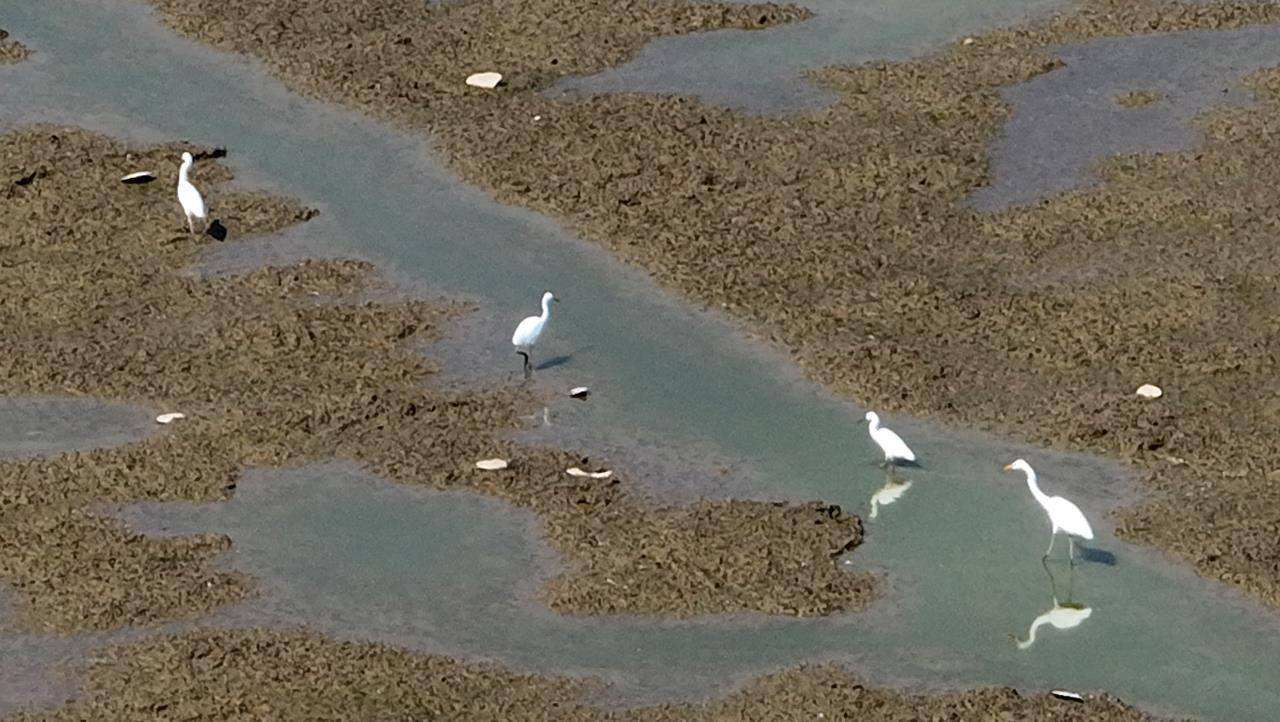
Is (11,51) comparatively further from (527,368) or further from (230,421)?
(527,368)

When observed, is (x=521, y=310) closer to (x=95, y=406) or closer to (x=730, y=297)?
(x=730, y=297)

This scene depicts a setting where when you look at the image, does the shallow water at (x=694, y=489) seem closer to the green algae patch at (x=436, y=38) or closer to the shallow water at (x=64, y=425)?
the shallow water at (x=64, y=425)

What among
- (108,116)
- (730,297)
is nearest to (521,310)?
(730,297)

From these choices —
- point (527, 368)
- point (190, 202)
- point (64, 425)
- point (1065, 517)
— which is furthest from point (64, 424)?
point (1065, 517)

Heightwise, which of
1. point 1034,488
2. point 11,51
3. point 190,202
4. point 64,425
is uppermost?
point 1034,488

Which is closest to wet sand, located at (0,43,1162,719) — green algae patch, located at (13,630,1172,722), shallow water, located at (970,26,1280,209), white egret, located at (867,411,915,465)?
green algae patch, located at (13,630,1172,722)

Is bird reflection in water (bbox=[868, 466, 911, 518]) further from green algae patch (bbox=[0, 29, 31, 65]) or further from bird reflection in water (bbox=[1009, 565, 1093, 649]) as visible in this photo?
green algae patch (bbox=[0, 29, 31, 65])
